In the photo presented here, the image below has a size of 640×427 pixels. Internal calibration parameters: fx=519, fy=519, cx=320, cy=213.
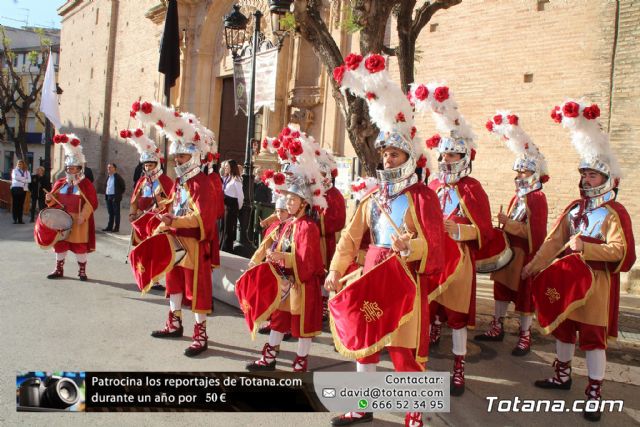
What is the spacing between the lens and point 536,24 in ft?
33.2

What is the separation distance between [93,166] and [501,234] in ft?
96.0

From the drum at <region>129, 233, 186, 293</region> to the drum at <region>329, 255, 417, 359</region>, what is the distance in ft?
8.05

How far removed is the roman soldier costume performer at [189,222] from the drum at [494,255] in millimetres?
2863

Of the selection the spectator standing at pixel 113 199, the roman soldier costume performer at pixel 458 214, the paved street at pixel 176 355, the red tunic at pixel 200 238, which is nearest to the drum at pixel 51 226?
the paved street at pixel 176 355

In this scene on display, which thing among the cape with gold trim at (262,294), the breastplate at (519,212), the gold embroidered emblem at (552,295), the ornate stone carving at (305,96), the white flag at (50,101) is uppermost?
the ornate stone carving at (305,96)

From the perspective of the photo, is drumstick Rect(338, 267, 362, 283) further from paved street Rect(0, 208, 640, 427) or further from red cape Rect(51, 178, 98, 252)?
red cape Rect(51, 178, 98, 252)

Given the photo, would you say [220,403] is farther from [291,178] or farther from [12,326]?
[12,326]

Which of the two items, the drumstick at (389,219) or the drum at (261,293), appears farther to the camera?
the drum at (261,293)

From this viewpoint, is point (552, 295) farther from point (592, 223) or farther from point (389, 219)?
point (389, 219)

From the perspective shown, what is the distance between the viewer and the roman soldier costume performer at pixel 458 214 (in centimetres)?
452

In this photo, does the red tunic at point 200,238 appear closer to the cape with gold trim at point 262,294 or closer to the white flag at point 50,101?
the cape with gold trim at point 262,294

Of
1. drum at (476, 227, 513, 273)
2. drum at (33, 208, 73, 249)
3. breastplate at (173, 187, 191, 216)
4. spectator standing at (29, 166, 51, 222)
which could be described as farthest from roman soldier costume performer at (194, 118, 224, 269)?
spectator standing at (29, 166, 51, 222)

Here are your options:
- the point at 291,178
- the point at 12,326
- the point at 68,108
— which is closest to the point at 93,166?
the point at 68,108

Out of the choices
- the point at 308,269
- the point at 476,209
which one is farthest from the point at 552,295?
the point at 308,269
